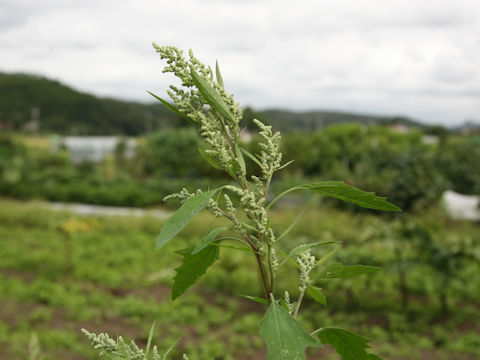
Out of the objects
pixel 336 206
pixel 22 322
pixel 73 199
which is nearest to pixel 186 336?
pixel 22 322

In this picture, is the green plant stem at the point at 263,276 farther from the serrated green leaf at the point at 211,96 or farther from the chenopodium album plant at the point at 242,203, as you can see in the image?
the serrated green leaf at the point at 211,96

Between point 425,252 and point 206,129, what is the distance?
666 cm

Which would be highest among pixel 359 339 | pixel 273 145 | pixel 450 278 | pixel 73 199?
pixel 273 145

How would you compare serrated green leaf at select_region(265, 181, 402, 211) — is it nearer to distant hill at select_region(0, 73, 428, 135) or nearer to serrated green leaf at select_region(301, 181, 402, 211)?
serrated green leaf at select_region(301, 181, 402, 211)

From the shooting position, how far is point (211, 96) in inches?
29.8

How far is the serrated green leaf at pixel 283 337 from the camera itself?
69 cm

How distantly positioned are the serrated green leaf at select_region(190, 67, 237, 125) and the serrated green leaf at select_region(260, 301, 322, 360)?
0.36 m

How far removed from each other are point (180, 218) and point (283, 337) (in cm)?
27

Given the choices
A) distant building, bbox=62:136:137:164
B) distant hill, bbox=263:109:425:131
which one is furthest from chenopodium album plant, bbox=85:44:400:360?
distant hill, bbox=263:109:425:131

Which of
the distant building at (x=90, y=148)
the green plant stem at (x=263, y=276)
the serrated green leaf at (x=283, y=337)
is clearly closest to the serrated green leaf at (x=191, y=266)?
the green plant stem at (x=263, y=276)

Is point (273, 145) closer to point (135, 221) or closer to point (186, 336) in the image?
point (186, 336)

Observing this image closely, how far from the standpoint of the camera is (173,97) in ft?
2.69

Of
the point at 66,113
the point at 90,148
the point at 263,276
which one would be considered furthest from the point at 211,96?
the point at 66,113

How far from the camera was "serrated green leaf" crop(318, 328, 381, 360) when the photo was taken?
86 cm
